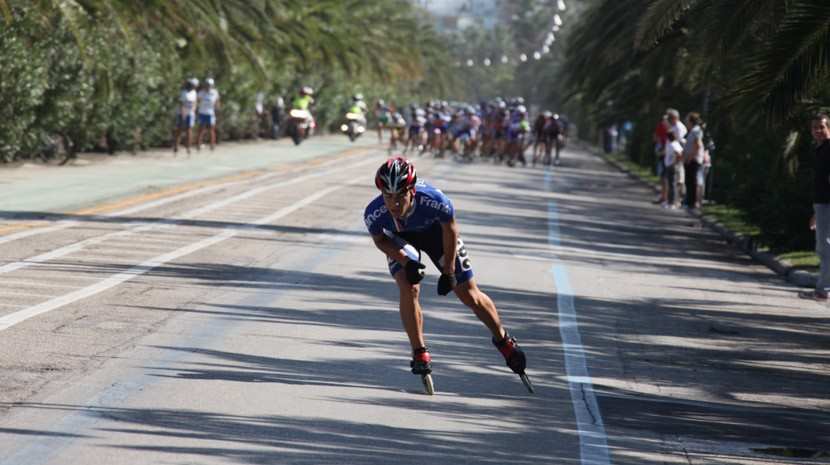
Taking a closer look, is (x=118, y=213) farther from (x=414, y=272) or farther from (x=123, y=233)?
(x=414, y=272)

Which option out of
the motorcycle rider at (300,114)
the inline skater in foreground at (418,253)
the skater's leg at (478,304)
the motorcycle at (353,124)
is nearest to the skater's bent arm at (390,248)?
the inline skater in foreground at (418,253)

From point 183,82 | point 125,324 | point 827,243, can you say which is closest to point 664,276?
point 827,243

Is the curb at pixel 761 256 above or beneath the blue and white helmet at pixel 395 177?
beneath

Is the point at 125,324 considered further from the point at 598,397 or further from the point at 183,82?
the point at 183,82

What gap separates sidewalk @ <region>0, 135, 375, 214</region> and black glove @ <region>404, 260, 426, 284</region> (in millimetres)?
11170

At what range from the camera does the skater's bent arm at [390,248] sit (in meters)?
9.60

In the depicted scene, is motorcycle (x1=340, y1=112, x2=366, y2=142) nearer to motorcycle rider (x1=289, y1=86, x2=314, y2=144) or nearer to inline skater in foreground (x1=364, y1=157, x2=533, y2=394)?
motorcycle rider (x1=289, y1=86, x2=314, y2=144)

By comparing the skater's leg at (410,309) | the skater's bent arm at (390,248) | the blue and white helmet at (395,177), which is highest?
the blue and white helmet at (395,177)

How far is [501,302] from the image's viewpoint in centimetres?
1409

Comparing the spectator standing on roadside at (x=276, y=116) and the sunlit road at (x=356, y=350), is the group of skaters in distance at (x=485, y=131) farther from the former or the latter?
the sunlit road at (x=356, y=350)

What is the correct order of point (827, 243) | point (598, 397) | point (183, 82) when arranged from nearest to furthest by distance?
point (598, 397), point (827, 243), point (183, 82)

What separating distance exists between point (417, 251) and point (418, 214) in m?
0.36

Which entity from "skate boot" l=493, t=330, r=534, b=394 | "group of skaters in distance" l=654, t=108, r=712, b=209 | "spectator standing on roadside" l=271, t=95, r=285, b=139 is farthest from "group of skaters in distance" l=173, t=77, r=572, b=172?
"skate boot" l=493, t=330, r=534, b=394

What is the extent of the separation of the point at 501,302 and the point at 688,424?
5.17m
